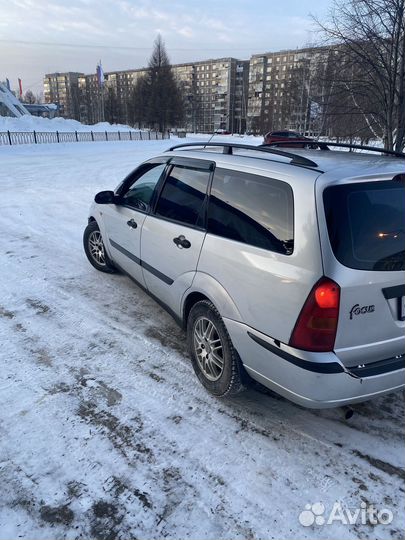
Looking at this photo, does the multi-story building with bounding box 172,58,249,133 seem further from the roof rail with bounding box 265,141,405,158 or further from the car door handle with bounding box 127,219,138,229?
the roof rail with bounding box 265,141,405,158

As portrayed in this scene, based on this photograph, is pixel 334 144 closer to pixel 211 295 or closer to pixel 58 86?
pixel 211 295

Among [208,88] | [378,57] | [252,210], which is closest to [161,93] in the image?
[378,57]

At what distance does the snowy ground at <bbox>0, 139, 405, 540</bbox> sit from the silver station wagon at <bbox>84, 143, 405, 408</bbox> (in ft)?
1.30

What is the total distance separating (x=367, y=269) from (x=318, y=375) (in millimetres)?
659

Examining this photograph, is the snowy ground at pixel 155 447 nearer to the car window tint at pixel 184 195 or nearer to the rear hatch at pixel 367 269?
the rear hatch at pixel 367 269

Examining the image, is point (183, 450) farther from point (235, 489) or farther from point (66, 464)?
point (66, 464)

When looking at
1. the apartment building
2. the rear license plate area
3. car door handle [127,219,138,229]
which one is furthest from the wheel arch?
the apartment building

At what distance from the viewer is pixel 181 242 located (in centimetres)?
328

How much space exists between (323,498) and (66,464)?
5.01 feet

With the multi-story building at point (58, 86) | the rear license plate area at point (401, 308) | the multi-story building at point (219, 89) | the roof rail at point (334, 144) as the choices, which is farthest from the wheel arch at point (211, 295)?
the multi-story building at point (58, 86)

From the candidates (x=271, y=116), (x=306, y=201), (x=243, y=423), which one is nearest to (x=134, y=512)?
(x=243, y=423)

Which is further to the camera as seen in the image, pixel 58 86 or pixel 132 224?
pixel 58 86

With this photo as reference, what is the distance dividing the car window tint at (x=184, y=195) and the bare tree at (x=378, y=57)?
865 cm

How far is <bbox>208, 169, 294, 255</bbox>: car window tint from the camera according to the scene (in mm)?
2449
